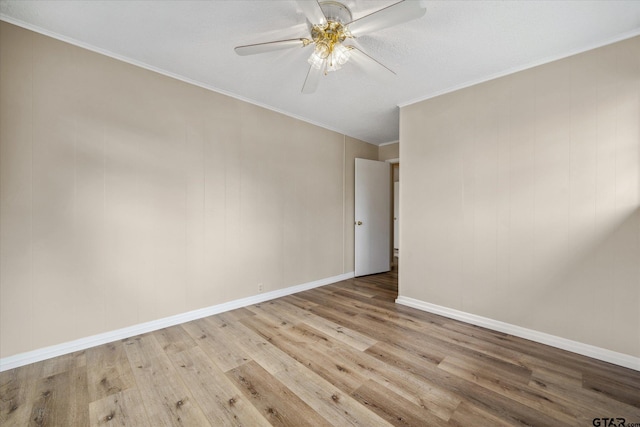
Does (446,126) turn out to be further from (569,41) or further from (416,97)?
(569,41)

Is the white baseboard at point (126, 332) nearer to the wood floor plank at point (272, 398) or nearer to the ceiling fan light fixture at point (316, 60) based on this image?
the wood floor plank at point (272, 398)

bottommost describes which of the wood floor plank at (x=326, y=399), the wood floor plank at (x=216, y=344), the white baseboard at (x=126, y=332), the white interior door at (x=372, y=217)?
the wood floor plank at (x=326, y=399)

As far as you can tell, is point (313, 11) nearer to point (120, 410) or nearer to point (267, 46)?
point (267, 46)

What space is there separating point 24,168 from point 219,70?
5.69 feet

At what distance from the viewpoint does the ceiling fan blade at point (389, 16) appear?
1.36 meters

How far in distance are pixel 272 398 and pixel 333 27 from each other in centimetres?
244

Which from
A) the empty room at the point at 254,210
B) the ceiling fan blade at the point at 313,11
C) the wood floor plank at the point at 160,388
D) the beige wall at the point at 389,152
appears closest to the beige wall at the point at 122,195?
the empty room at the point at 254,210

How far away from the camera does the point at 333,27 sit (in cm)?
169

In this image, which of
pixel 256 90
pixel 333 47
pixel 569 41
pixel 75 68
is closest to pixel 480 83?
pixel 569 41

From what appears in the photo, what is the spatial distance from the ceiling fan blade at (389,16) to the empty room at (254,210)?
0.7 inches

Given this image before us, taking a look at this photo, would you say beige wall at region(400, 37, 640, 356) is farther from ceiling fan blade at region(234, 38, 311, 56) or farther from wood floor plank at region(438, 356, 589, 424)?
ceiling fan blade at region(234, 38, 311, 56)

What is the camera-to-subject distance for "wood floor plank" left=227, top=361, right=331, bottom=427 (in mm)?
1422

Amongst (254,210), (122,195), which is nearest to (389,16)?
(254,210)

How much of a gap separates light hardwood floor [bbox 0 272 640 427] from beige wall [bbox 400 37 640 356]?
0.39 meters
